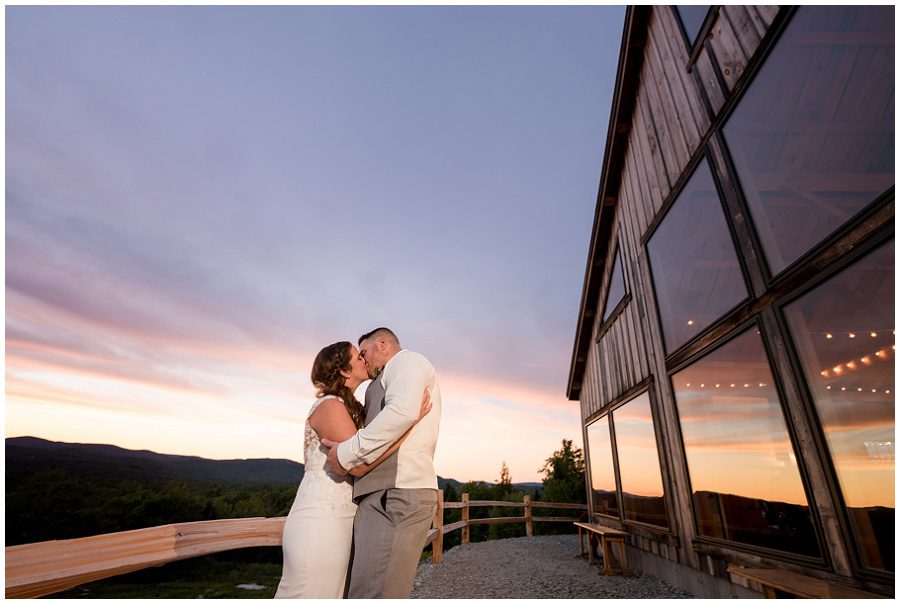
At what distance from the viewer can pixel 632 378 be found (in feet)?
20.7

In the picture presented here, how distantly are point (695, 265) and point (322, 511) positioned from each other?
4.53m

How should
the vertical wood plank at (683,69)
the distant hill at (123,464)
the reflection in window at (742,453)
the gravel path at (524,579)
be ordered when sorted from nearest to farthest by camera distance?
the reflection in window at (742,453)
the vertical wood plank at (683,69)
the gravel path at (524,579)
the distant hill at (123,464)

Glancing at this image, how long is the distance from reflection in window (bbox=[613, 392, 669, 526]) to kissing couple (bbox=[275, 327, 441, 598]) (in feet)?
15.4

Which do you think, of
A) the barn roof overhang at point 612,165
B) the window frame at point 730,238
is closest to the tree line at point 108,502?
the window frame at point 730,238

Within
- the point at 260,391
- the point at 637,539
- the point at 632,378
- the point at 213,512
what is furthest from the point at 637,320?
the point at 260,391

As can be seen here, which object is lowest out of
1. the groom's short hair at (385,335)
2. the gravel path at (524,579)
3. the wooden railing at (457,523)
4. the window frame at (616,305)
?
the gravel path at (524,579)

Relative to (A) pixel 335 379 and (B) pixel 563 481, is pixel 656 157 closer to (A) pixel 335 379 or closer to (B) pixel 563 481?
(A) pixel 335 379

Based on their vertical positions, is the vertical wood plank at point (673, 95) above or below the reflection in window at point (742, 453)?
above

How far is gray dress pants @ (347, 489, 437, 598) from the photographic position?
5.53ft

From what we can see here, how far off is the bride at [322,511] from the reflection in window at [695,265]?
3496 mm

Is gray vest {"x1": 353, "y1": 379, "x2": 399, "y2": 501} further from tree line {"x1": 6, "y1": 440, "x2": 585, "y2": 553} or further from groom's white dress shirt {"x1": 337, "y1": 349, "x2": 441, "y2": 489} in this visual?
tree line {"x1": 6, "y1": 440, "x2": 585, "y2": 553}

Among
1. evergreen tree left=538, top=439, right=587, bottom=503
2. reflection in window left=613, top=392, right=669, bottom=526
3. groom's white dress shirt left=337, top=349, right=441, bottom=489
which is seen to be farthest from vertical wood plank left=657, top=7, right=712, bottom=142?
evergreen tree left=538, top=439, right=587, bottom=503

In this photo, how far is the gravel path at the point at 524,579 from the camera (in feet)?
17.9

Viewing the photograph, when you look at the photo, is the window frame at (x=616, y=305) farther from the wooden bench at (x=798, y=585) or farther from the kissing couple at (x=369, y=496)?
the kissing couple at (x=369, y=496)
